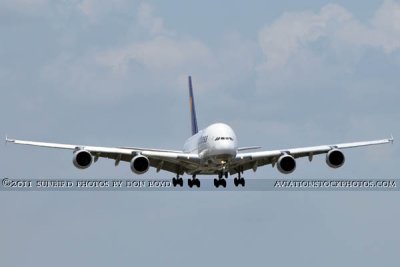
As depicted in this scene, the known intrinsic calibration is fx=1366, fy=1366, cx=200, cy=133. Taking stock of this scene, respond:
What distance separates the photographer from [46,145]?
95250 millimetres

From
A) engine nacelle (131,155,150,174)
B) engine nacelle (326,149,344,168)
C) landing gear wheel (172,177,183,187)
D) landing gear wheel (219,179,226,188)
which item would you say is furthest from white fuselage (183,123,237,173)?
engine nacelle (326,149,344,168)

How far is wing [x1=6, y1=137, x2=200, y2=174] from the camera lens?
9494 centimetres

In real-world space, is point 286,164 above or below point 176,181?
below

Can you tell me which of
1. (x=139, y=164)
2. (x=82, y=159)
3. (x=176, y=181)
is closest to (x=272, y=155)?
(x=176, y=181)

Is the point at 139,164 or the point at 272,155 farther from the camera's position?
the point at 272,155

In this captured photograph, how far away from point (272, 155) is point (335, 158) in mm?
4578

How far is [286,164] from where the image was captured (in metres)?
96.6

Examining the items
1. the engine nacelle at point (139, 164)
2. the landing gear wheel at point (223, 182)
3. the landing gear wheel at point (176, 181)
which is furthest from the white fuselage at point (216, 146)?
the landing gear wheel at point (176, 181)

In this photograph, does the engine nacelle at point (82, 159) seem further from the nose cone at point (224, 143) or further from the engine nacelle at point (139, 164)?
the nose cone at point (224, 143)

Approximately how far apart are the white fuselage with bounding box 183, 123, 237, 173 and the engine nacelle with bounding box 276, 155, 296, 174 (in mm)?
4579

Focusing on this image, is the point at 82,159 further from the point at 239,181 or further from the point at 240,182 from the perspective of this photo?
the point at 240,182

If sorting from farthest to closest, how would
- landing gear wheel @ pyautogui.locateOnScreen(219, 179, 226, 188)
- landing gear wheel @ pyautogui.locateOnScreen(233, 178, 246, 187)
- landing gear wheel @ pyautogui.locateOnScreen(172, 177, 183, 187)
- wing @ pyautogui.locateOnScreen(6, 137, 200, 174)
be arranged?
landing gear wheel @ pyautogui.locateOnScreen(172, 177, 183, 187) → landing gear wheel @ pyautogui.locateOnScreen(219, 179, 226, 188) → landing gear wheel @ pyautogui.locateOnScreen(233, 178, 246, 187) → wing @ pyautogui.locateOnScreen(6, 137, 200, 174)

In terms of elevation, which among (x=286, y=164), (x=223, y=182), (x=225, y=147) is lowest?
(x=225, y=147)

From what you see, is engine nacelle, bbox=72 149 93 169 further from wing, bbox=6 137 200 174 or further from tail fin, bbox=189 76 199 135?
tail fin, bbox=189 76 199 135
